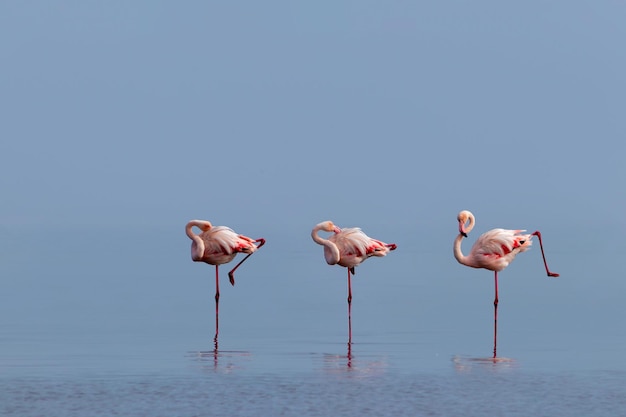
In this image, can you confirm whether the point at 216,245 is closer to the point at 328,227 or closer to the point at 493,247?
the point at 328,227

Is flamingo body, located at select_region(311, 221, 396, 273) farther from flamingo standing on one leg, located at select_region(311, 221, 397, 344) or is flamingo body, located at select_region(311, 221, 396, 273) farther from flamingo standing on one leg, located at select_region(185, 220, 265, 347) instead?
flamingo standing on one leg, located at select_region(185, 220, 265, 347)

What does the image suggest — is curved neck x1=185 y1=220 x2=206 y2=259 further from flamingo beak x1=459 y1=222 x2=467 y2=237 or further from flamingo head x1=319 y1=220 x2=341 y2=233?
flamingo beak x1=459 y1=222 x2=467 y2=237

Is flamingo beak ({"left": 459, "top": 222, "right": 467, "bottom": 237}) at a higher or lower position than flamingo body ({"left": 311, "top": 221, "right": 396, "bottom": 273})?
higher

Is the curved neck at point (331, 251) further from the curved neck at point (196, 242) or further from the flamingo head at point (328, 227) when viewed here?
the curved neck at point (196, 242)

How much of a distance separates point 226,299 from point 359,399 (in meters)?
11.0

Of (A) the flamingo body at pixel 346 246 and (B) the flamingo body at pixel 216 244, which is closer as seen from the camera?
(A) the flamingo body at pixel 346 246

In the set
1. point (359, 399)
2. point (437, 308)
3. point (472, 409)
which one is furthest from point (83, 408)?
point (437, 308)

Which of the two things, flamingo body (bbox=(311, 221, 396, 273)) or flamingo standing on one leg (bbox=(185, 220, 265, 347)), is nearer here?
flamingo body (bbox=(311, 221, 396, 273))

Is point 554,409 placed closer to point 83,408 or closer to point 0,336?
point 83,408

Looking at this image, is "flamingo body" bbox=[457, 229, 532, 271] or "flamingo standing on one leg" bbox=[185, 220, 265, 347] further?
"flamingo standing on one leg" bbox=[185, 220, 265, 347]

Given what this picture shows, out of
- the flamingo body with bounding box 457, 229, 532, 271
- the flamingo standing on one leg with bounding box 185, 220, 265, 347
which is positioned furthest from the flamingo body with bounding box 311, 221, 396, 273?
the flamingo body with bounding box 457, 229, 532, 271

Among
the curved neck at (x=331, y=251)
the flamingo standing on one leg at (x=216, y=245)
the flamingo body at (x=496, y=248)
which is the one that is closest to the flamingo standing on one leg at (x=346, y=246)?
the curved neck at (x=331, y=251)

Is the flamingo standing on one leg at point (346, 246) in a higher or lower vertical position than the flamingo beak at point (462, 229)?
lower

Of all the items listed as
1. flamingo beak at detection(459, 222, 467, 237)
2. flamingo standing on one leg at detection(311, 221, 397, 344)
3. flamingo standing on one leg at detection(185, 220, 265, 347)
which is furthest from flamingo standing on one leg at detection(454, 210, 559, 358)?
flamingo standing on one leg at detection(185, 220, 265, 347)
